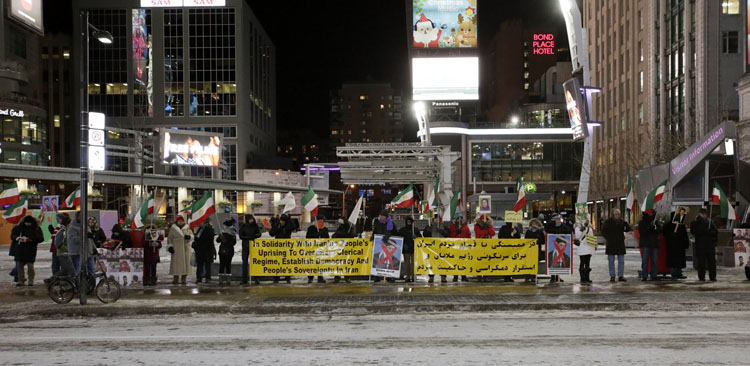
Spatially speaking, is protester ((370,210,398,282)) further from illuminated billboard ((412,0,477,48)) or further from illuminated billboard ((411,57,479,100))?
illuminated billboard ((412,0,477,48))

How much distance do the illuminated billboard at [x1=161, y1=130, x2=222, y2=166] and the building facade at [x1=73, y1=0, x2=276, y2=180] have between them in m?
28.6

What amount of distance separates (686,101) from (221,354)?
55.6 m

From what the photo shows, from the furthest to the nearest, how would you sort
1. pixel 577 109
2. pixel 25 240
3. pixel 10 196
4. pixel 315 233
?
pixel 577 109 → pixel 10 196 → pixel 315 233 → pixel 25 240

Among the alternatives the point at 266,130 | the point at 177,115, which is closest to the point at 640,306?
the point at 177,115

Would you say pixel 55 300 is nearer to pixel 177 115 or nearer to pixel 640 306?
pixel 640 306

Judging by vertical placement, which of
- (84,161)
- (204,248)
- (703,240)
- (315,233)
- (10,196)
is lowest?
(204,248)

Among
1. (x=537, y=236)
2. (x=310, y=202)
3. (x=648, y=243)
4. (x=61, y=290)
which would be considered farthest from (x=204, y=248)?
(x=648, y=243)

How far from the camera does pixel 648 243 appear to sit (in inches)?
640

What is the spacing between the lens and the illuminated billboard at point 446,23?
238 feet

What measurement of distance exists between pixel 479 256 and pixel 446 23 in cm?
5952

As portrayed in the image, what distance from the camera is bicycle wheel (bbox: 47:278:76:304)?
43.9ft

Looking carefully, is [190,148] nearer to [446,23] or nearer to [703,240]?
[446,23]

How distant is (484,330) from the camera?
10.3 m

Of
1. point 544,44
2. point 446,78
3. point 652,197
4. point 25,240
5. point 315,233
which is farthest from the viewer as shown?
point 544,44
